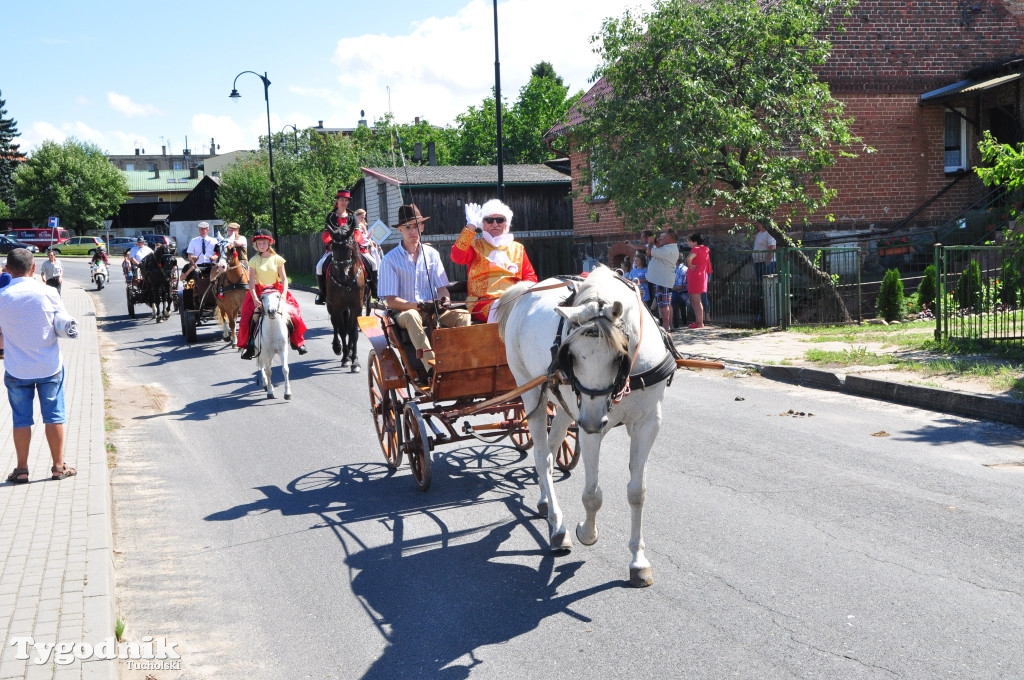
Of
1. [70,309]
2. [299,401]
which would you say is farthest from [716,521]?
[70,309]

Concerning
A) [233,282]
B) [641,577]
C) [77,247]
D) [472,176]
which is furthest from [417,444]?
[77,247]

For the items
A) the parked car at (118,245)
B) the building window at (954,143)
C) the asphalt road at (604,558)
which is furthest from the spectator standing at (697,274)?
the parked car at (118,245)

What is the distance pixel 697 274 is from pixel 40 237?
69891 mm

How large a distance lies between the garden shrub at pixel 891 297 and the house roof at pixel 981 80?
281 inches

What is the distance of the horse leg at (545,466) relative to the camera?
6.17 meters

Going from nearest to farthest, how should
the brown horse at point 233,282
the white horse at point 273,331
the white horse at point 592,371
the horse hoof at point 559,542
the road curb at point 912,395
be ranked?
the white horse at point 592,371 → the horse hoof at point 559,542 → the road curb at point 912,395 → the white horse at point 273,331 → the brown horse at point 233,282

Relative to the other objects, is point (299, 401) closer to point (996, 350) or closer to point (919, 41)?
point (996, 350)

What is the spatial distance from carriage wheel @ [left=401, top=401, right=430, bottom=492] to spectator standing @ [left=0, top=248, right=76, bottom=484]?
121 inches

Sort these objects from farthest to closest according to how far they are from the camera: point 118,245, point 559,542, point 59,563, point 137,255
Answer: point 118,245 < point 137,255 < point 559,542 < point 59,563

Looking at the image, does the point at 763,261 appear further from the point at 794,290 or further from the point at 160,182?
the point at 160,182

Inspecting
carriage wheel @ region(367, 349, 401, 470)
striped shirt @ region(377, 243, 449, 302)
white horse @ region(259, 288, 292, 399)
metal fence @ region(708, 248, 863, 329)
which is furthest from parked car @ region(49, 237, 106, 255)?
carriage wheel @ region(367, 349, 401, 470)

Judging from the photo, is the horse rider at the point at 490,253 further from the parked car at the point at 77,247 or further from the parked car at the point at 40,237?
the parked car at the point at 40,237

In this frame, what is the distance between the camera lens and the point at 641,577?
18.0ft

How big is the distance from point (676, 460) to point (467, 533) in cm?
259
